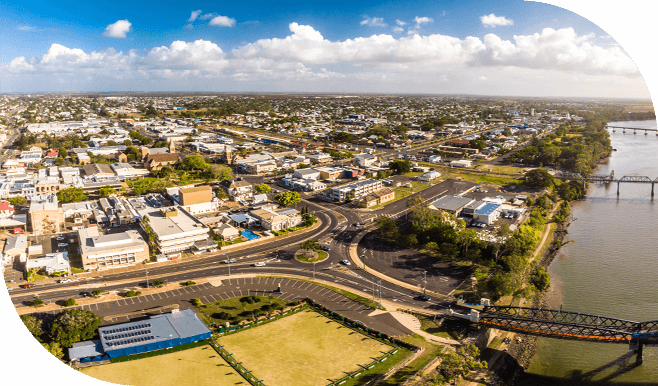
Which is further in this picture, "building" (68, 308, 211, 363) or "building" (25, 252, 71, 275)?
"building" (25, 252, 71, 275)

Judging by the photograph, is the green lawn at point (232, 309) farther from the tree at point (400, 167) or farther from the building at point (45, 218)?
the tree at point (400, 167)

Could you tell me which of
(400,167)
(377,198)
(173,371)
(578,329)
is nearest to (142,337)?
(173,371)

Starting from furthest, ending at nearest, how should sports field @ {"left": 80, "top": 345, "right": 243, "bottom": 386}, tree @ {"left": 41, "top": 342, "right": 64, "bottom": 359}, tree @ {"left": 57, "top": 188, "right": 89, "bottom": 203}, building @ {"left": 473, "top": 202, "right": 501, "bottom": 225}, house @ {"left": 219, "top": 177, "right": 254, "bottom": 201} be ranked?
house @ {"left": 219, "top": 177, "right": 254, "bottom": 201}, tree @ {"left": 57, "top": 188, "right": 89, "bottom": 203}, building @ {"left": 473, "top": 202, "right": 501, "bottom": 225}, tree @ {"left": 41, "top": 342, "right": 64, "bottom": 359}, sports field @ {"left": 80, "top": 345, "right": 243, "bottom": 386}

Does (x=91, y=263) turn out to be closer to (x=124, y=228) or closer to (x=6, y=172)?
(x=124, y=228)

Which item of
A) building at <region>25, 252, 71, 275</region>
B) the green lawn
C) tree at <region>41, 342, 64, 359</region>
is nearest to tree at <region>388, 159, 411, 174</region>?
the green lawn

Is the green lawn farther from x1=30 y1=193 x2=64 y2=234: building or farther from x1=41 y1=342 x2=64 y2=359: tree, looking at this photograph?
x1=30 y1=193 x2=64 y2=234: building

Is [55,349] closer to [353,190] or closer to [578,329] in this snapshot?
[578,329]
